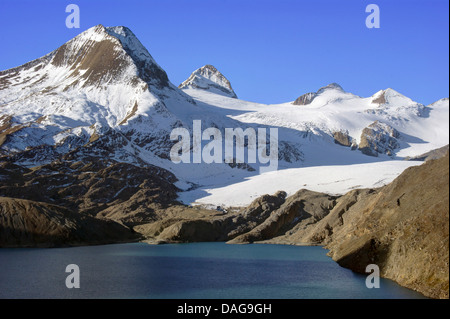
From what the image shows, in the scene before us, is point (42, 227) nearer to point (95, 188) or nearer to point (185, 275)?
point (185, 275)

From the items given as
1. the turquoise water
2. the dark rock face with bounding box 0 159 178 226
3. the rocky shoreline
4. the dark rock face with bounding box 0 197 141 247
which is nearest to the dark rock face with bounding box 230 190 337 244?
the rocky shoreline

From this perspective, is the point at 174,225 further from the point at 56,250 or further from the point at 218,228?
the point at 56,250

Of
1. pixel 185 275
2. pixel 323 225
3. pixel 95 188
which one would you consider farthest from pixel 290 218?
pixel 95 188

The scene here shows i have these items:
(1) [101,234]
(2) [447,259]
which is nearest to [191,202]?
(1) [101,234]

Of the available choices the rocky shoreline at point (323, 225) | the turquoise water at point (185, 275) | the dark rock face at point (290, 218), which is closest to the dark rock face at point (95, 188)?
the rocky shoreline at point (323, 225)

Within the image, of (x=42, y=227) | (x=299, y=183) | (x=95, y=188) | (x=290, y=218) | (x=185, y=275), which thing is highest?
(x=299, y=183)

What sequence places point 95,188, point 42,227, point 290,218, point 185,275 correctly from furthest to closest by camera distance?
point 95,188
point 290,218
point 42,227
point 185,275

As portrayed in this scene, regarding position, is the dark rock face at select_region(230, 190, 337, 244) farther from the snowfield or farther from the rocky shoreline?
the snowfield

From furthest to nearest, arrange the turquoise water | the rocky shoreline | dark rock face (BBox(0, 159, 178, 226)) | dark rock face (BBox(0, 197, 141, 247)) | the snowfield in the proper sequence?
1. the snowfield
2. dark rock face (BBox(0, 159, 178, 226))
3. dark rock face (BBox(0, 197, 141, 247))
4. the turquoise water
5. the rocky shoreline
